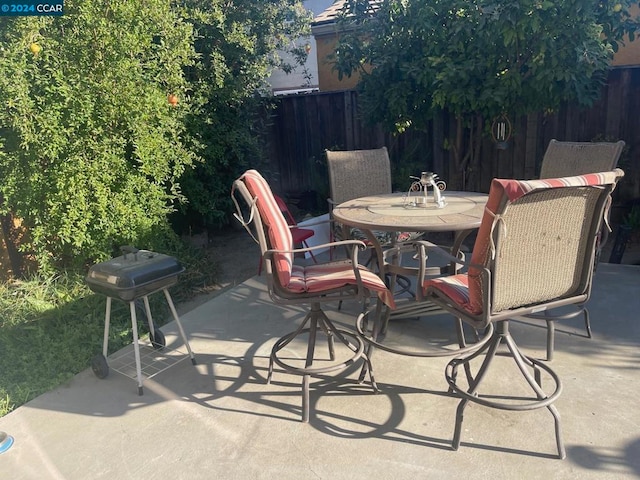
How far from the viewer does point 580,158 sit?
3.35 meters

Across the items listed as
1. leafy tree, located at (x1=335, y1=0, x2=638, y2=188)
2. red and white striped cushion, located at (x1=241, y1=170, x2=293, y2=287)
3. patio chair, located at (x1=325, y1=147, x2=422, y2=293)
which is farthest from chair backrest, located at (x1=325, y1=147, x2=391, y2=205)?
red and white striped cushion, located at (x1=241, y1=170, x2=293, y2=287)

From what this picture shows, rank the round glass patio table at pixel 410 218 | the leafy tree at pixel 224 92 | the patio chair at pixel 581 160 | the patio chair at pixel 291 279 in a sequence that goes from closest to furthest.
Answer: the patio chair at pixel 291 279
the round glass patio table at pixel 410 218
the patio chair at pixel 581 160
the leafy tree at pixel 224 92

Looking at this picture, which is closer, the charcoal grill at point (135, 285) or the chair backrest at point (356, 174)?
the charcoal grill at point (135, 285)

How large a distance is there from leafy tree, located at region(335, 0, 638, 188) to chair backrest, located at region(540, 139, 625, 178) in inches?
29.9

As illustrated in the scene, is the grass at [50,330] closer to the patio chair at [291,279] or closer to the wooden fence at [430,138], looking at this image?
the patio chair at [291,279]

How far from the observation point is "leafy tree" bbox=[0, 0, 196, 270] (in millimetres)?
3250

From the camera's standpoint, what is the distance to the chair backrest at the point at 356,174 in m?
4.02

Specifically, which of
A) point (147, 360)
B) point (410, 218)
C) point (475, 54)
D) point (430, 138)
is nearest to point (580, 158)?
point (475, 54)

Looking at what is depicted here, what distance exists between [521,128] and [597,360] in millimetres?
3023

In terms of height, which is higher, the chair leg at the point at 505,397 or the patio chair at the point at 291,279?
the patio chair at the point at 291,279

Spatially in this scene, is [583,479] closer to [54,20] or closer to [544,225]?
[544,225]

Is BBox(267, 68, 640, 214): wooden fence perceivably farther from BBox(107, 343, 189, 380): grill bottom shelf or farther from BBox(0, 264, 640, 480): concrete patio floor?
BBox(107, 343, 189, 380): grill bottom shelf

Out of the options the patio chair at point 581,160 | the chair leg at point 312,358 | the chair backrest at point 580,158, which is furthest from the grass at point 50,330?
the chair backrest at point 580,158

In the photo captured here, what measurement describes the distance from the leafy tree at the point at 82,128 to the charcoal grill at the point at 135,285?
45.8 inches
